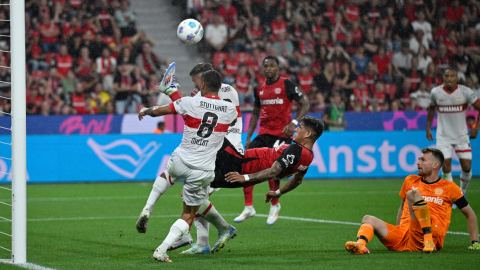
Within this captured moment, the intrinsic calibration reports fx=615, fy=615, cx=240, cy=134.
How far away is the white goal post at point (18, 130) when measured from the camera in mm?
5637

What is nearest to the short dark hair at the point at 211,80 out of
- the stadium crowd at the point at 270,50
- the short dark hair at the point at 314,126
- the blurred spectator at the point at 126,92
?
the short dark hair at the point at 314,126

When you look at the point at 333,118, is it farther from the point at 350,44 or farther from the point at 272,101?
the point at 272,101

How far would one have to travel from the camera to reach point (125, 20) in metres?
19.8

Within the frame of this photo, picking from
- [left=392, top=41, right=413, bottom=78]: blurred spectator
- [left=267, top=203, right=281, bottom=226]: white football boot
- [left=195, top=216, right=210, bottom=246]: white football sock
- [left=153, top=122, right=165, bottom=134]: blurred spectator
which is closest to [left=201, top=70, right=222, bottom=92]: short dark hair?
[left=195, top=216, right=210, bottom=246]: white football sock

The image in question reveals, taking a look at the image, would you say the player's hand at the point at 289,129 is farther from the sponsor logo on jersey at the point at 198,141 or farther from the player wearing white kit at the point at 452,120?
the sponsor logo on jersey at the point at 198,141

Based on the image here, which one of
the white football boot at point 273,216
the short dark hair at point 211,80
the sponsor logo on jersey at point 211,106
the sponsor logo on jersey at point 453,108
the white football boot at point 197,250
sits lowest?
the white football boot at point 273,216

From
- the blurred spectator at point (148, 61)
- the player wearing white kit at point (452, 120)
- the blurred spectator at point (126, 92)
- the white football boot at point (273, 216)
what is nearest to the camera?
the white football boot at point (273, 216)

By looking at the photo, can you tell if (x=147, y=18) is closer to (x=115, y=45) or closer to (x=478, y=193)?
(x=115, y=45)

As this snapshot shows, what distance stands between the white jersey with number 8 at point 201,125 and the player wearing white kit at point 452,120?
5.57 m

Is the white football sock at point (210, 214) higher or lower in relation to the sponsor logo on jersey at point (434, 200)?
lower

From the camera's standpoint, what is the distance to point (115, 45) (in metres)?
19.1

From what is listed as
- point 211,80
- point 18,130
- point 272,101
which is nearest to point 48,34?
point 272,101

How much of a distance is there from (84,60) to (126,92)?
5.68 feet

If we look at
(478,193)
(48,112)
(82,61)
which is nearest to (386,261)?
(478,193)
